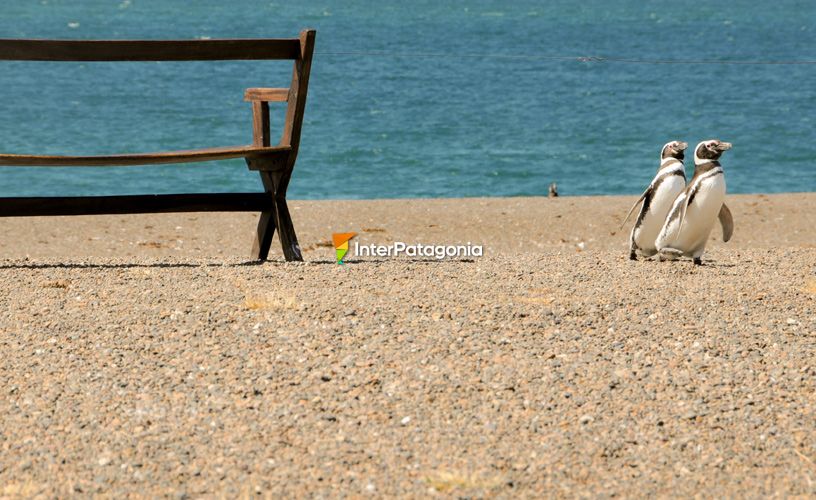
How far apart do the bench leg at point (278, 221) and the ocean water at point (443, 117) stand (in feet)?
11.4

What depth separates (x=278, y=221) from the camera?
7.88 metres

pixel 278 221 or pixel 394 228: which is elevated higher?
pixel 278 221

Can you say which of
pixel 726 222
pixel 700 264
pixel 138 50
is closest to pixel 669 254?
pixel 700 264

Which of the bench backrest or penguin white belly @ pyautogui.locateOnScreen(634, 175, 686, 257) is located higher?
the bench backrest

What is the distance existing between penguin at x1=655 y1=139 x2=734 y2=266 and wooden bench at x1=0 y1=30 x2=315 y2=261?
251 centimetres

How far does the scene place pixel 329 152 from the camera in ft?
95.2

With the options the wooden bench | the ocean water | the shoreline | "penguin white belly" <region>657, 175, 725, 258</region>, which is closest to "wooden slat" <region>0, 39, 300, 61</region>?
the wooden bench

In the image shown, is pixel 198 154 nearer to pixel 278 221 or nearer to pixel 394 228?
pixel 278 221

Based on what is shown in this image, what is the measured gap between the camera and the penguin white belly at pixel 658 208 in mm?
8383

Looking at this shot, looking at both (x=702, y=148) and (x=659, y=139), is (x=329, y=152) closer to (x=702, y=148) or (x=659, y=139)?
(x=659, y=139)

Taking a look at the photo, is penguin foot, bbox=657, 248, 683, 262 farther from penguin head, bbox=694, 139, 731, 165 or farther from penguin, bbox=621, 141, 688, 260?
penguin head, bbox=694, 139, 731, 165

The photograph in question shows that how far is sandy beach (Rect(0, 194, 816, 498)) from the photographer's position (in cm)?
450

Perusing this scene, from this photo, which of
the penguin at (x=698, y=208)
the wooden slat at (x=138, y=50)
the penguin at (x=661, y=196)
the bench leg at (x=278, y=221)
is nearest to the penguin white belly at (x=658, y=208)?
the penguin at (x=661, y=196)

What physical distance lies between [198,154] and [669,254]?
10.5ft
